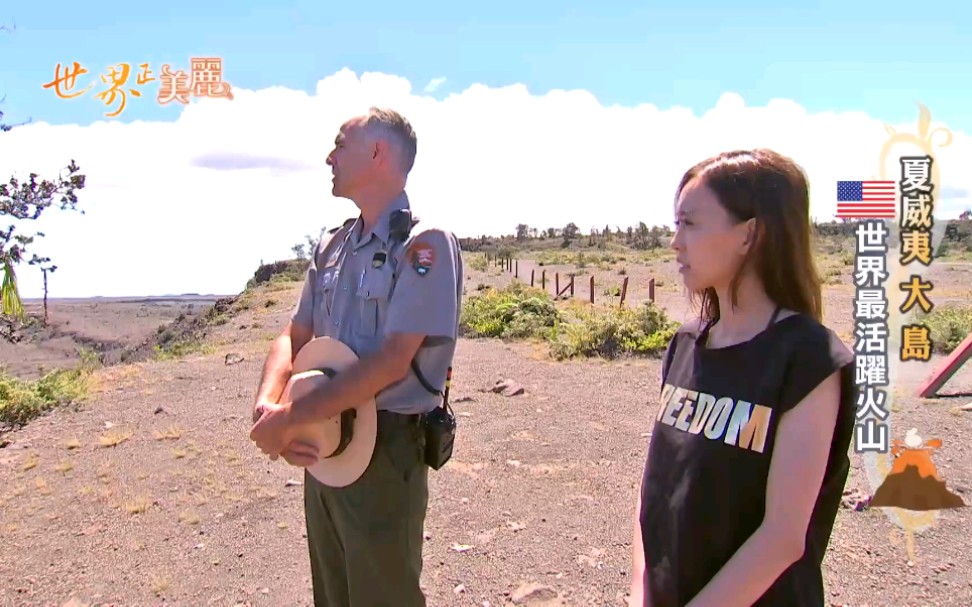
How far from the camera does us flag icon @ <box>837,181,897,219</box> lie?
3631 mm

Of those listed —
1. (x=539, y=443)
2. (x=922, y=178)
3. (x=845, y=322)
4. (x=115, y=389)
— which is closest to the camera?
(x=922, y=178)

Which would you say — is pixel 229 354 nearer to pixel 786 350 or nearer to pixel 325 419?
pixel 325 419

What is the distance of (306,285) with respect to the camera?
8.09ft

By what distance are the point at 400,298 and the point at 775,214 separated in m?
1.00

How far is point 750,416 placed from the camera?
51.8 inches

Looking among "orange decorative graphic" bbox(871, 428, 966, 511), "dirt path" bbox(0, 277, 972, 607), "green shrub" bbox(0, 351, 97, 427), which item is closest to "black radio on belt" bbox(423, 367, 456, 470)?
"dirt path" bbox(0, 277, 972, 607)

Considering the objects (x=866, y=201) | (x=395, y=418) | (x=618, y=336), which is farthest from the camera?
(x=618, y=336)

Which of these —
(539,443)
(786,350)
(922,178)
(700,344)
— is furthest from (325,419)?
(539,443)

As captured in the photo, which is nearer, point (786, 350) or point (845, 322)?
point (786, 350)

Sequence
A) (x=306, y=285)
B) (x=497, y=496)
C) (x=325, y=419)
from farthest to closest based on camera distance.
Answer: (x=497, y=496) → (x=306, y=285) → (x=325, y=419)

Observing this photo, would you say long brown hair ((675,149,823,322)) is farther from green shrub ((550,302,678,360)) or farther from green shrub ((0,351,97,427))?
green shrub ((550,302,678,360))

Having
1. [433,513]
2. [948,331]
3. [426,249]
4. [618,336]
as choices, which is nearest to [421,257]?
[426,249]

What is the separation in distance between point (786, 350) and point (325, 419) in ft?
3.89

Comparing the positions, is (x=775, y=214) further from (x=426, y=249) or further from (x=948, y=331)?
(x=948, y=331)
